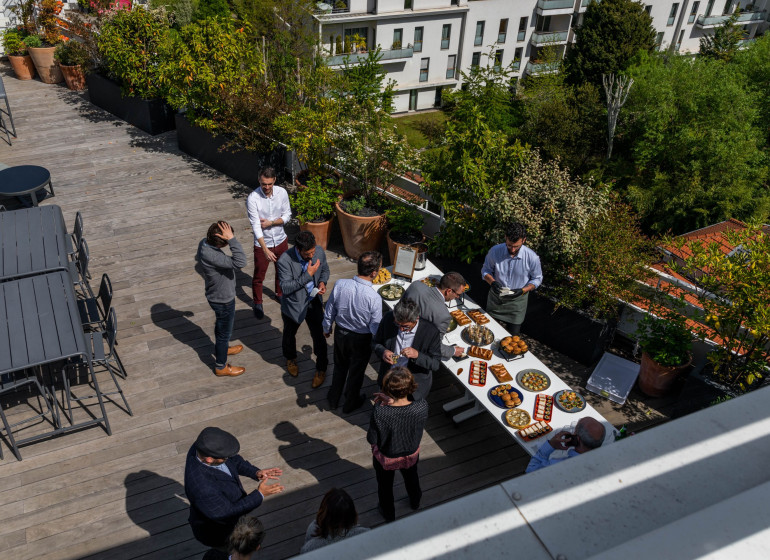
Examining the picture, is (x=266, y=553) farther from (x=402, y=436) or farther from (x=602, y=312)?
(x=602, y=312)

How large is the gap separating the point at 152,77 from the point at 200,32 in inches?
78.4

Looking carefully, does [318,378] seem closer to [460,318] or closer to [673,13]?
[460,318]

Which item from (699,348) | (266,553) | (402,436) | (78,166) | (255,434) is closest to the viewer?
(402,436)

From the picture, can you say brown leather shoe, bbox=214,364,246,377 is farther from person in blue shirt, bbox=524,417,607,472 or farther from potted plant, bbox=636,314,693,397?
potted plant, bbox=636,314,693,397

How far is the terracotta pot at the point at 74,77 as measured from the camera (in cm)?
1299

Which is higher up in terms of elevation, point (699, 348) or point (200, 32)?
point (200, 32)

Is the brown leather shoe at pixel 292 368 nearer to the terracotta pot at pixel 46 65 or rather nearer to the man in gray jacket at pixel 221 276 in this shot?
the man in gray jacket at pixel 221 276

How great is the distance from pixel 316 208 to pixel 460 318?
2.92 meters

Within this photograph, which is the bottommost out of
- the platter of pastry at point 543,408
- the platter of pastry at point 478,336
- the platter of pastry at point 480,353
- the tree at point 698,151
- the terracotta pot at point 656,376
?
the tree at point 698,151

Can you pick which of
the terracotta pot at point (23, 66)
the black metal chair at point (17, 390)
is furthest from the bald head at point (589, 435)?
A: the terracotta pot at point (23, 66)

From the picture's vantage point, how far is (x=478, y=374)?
5223mm

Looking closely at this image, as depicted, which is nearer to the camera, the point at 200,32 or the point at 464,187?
the point at 464,187

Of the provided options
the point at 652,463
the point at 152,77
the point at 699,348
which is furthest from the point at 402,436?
the point at 152,77

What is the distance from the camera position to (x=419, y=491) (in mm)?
4746
